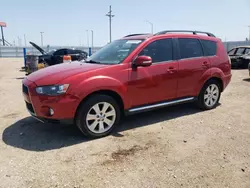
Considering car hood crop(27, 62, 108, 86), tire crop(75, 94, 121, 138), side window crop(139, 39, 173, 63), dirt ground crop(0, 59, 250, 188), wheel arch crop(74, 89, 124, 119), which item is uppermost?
side window crop(139, 39, 173, 63)

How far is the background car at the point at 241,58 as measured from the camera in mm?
14086

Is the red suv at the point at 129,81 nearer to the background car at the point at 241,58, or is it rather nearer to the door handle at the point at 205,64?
the door handle at the point at 205,64

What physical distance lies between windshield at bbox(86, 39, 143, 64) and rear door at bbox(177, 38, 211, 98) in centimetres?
111

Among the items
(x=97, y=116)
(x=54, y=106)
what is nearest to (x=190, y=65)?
(x=97, y=116)

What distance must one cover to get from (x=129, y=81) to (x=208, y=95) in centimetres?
238

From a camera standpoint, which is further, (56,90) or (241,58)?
(241,58)

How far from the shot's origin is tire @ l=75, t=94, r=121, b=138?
377cm

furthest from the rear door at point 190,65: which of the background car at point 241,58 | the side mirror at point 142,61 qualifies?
the background car at point 241,58

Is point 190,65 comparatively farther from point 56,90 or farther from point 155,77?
point 56,90

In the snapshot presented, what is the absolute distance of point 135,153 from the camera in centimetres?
342

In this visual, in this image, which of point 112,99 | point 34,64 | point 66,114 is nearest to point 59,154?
point 66,114

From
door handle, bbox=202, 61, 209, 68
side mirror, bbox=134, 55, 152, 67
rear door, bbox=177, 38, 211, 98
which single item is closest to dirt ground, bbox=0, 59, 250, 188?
rear door, bbox=177, 38, 211, 98

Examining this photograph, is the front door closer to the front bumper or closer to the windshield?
the windshield

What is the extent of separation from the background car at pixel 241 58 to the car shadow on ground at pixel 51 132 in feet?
35.2
